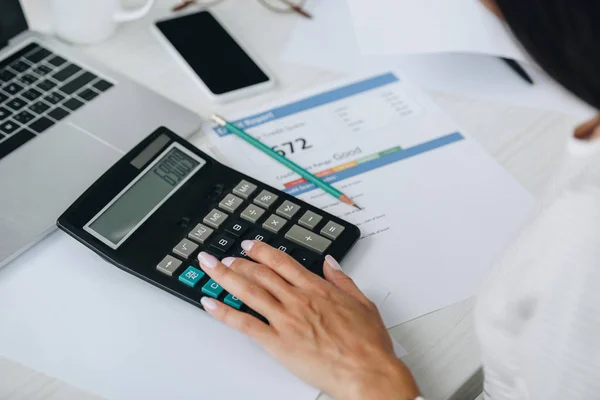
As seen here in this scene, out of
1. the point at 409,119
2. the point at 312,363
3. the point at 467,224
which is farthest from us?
the point at 409,119

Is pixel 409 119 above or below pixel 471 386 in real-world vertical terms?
above

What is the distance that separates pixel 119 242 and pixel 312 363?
177 mm

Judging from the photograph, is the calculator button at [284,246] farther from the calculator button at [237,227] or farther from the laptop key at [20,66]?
the laptop key at [20,66]

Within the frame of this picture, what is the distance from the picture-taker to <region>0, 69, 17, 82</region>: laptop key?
2.16ft

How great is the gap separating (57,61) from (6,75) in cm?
5

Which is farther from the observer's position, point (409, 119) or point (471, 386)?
point (409, 119)

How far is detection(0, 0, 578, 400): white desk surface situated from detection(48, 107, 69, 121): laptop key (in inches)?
4.0

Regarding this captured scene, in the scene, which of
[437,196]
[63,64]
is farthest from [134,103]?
[437,196]

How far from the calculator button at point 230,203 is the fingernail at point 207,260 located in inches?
2.1

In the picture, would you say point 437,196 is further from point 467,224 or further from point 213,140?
point 213,140

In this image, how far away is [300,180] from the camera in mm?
625

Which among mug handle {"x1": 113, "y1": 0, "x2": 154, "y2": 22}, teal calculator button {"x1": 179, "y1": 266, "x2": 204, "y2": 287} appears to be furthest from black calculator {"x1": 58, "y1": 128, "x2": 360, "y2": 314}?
mug handle {"x1": 113, "y1": 0, "x2": 154, "y2": 22}

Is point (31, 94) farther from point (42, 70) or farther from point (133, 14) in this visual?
point (133, 14)

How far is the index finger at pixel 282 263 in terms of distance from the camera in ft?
1.72
